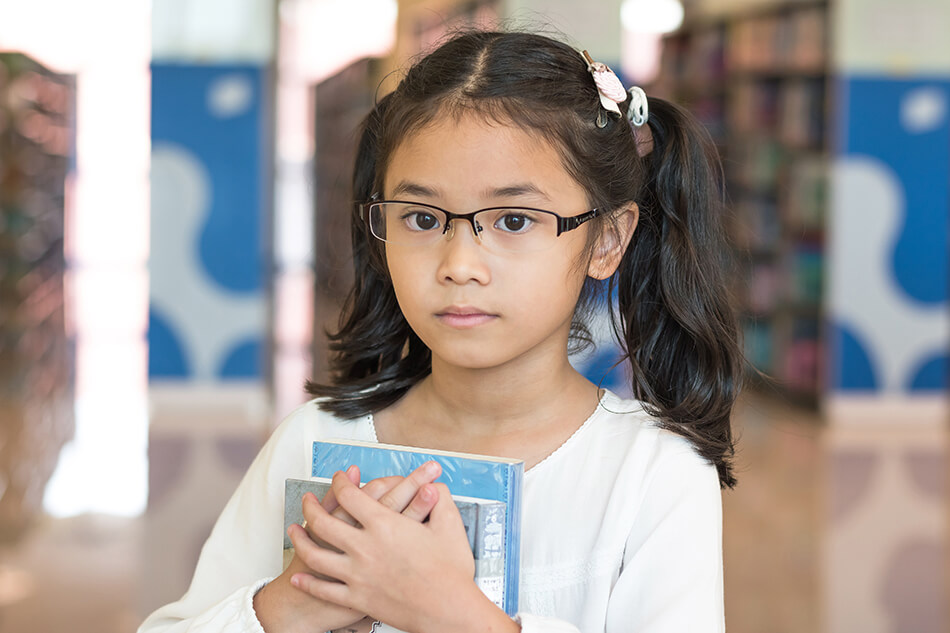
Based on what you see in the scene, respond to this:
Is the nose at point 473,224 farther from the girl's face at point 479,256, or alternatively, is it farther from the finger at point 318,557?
the finger at point 318,557

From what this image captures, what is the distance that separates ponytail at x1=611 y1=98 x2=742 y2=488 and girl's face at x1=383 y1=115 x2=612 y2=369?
7.9 inches

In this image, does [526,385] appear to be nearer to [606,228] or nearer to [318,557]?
[606,228]

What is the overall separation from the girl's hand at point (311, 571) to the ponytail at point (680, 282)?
397 millimetres

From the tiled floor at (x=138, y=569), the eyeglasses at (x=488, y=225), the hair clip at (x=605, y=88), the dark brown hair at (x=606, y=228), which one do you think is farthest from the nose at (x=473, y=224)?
the tiled floor at (x=138, y=569)

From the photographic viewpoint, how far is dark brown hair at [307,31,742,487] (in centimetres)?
112

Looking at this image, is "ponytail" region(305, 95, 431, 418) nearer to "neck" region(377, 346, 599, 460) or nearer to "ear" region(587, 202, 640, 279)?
"neck" region(377, 346, 599, 460)

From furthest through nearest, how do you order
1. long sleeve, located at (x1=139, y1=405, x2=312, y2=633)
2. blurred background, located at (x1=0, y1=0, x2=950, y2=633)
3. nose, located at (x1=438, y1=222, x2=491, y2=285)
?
blurred background, located at (x1=0, y1=0, x2=950, y2=633)
long sleeve, located at (x1=139, y1=405, x2=312, y2=633)
nose, located at (x1=438, y1=222, x2=491, y2=285)

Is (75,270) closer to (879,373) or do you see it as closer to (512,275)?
(879,373)

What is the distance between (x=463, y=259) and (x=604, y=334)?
266 centimetres

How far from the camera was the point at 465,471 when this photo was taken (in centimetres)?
94

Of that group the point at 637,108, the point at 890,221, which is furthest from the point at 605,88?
the point at 890,221

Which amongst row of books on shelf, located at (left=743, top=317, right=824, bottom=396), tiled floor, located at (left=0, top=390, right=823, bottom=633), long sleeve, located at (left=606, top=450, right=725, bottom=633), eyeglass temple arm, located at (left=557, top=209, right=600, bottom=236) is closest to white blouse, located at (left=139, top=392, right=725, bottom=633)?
long sleeve, located at (left=606, top=450, right=725, bottom=633)

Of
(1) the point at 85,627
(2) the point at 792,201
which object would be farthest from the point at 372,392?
(2) the point at 792,201

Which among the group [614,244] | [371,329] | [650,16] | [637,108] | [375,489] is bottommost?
[375,489]
